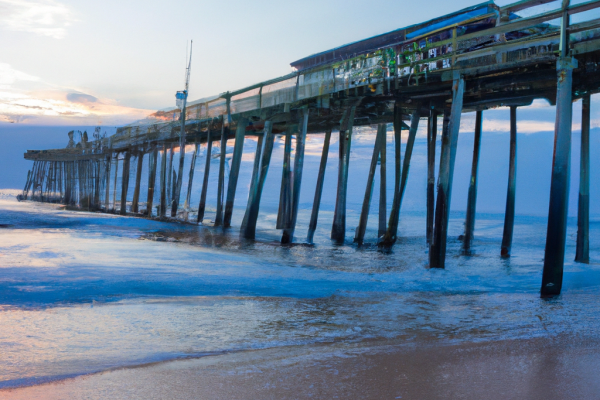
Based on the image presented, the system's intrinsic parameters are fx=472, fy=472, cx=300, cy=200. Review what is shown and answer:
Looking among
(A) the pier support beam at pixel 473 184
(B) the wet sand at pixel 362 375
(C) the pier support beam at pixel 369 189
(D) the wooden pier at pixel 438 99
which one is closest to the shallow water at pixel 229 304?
(B) the wet sand at pixel 362 375

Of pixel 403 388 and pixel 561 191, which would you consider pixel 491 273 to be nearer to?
pixel 561 191

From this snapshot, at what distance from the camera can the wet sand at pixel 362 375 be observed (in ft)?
10.2

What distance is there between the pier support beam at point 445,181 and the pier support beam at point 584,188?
279 cm

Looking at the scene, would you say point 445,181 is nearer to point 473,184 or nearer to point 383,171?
point 473,184

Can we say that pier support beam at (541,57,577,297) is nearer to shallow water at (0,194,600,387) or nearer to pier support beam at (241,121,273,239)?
shallow water at (0,194,600,387)

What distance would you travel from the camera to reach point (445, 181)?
28.8ft

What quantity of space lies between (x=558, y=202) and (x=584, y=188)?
358 cm

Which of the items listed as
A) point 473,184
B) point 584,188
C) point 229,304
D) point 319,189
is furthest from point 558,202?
point 319,189

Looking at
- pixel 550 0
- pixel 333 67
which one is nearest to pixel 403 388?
pixel 550 0

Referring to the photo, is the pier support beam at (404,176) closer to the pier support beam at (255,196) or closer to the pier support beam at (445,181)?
the pier support beam at (445,181)

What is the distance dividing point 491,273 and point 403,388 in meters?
7.43

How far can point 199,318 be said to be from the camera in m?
5.25

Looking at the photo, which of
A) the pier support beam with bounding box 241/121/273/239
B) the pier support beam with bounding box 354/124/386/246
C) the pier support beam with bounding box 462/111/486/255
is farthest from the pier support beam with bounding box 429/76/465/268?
the pier support beam with bounding box 241/121/273/239

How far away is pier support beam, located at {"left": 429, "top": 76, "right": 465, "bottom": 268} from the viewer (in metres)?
8.71
